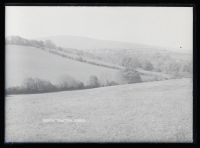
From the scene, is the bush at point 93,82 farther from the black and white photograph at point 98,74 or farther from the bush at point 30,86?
the bush at point 30,86

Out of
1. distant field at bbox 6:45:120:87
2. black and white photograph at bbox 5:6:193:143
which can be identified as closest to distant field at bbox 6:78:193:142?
black and white photograph at bbox 5:6:193:143

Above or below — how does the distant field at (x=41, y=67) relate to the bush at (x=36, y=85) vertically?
above

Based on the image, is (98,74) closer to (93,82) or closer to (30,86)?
(93,82)

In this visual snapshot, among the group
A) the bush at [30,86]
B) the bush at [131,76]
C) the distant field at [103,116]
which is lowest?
the distant field at [103,116]

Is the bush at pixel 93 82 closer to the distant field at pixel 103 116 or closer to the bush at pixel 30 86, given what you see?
the distant field at pixel 103 116

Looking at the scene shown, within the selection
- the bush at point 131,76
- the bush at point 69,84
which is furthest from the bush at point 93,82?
the bush at point 131,76

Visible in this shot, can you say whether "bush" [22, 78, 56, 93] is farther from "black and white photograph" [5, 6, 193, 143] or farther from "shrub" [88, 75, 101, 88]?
"shrub" [88, 75, 101, 88]

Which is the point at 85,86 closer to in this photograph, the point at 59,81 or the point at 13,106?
the point at 59,81
